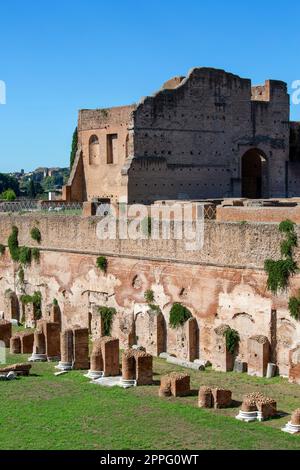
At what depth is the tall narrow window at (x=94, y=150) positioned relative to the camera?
30656 mm

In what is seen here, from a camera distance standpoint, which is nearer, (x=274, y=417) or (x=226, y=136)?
(x=274, y=417)

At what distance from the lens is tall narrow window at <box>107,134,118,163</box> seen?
29688mm

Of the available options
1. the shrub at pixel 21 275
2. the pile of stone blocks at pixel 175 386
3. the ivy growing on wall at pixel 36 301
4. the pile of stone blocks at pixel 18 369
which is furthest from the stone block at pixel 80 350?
the shrub at pixel 21 275

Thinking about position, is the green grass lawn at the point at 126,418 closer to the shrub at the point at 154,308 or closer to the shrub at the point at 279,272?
the shrub at the point at 279,272

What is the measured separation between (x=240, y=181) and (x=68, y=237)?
773 centimetres

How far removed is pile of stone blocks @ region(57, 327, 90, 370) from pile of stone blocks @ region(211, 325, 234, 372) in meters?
2.70

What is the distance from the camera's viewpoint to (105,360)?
17.0m

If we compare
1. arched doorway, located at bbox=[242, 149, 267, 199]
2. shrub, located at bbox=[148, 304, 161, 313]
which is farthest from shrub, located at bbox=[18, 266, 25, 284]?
arched doorway, located at bbox=[242, 149, 267, 199]

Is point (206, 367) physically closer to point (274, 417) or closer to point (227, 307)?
point (227, 307)

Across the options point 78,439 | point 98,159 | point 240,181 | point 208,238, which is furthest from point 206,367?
point 98,159

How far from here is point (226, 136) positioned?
2831cm

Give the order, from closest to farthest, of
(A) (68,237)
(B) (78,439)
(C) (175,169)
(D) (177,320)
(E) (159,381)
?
(B) (78,439)
(E) (159,381)
(D) (177,320)
(A) (68,237)
(C) (175,169)

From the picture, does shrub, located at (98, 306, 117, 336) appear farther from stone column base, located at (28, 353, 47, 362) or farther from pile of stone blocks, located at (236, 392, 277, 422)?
pile of stone blocks, located at (236, 392, 277, 422)

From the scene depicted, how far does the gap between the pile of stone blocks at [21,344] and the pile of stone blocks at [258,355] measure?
5.67m
